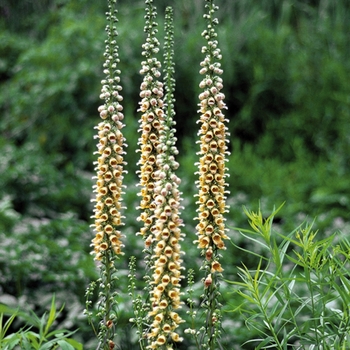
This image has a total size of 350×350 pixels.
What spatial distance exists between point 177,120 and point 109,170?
255 inches

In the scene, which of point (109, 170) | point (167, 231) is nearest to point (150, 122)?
point (109, 170)

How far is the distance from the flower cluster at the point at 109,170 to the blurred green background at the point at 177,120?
2.17 metres

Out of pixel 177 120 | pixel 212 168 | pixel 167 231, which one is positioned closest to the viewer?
pixel 167 231

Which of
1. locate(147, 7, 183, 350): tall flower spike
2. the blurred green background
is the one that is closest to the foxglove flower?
locate(147, 7, 183, 350): tall flower spike

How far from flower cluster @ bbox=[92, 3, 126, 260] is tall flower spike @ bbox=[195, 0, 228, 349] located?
29 cm

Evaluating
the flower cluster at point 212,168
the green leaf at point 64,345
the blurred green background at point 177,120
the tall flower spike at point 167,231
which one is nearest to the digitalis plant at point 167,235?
the tall flower spike at point 167,231

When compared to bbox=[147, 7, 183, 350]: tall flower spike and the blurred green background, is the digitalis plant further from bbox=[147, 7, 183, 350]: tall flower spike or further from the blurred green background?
the blurred green background

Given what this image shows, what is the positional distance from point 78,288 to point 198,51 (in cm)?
485

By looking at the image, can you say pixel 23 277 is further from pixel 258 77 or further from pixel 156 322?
pixel 258 77

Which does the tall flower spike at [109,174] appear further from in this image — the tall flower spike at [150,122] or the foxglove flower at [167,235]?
the foxglove flower at [167,235]

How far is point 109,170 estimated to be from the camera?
2592mm

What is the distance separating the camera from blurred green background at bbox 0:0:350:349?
5680mm

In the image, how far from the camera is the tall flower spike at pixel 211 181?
2523mm

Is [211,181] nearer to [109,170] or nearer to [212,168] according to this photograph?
[212,168]
